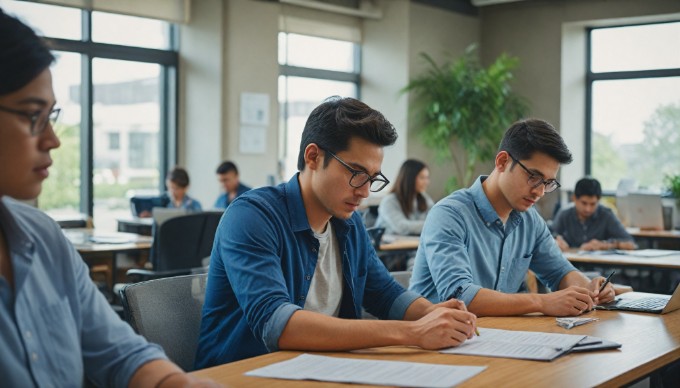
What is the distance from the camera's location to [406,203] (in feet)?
23.5

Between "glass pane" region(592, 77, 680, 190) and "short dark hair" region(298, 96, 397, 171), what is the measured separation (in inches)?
337

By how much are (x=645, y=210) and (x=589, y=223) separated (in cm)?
122

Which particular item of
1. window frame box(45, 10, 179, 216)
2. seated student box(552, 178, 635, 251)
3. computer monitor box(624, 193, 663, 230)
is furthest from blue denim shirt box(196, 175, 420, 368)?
window frame box(45, 10, 179, 216)

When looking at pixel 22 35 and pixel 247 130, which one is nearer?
pixel 22 35

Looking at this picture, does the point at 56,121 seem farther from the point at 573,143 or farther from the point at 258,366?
the point at 573,143

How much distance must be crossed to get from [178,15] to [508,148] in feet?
19.2

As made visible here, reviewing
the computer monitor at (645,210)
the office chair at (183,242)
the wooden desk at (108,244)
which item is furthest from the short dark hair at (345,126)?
the computer monitor at (645,210)

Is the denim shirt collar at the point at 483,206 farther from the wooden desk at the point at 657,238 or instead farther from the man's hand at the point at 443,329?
the wooden desk at the point at 657,238

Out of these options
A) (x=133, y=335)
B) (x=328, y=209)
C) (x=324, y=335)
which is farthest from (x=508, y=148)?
(x=133, y=335)

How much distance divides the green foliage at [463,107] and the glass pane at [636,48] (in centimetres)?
131

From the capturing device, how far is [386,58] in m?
10.2

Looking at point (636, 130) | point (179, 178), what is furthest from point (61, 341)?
point (636, 130)

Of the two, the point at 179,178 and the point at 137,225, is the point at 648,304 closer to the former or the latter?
the point at 137,225

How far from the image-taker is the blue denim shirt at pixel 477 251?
2.83 meters
